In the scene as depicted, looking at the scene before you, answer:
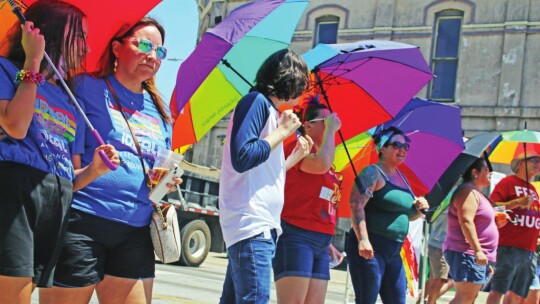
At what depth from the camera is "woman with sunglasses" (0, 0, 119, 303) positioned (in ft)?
Answer: 9.84

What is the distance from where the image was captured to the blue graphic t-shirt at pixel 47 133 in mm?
3061

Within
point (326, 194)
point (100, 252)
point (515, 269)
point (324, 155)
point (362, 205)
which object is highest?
point (324, 155)

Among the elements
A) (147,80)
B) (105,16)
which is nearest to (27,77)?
(105,16)

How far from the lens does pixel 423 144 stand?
7.67 m

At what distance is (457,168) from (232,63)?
3150 millimetres

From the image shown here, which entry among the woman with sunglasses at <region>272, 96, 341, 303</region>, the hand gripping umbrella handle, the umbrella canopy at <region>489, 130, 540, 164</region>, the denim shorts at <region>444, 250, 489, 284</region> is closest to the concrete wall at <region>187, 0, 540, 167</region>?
the umbrella canopy at <region>489, 130, 540, 164</region>

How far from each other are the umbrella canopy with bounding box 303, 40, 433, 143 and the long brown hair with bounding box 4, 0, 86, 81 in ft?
11.8

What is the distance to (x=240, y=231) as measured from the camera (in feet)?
12.9

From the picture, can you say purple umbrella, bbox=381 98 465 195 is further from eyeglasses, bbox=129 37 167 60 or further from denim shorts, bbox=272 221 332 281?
eyeglasses, bbox=129 37 167 60

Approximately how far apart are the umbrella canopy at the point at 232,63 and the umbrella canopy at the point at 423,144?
5.62 ft

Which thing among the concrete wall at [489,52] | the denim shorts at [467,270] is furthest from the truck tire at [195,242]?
the denim shorts at [467,270]

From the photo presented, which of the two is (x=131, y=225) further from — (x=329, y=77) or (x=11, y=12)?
(x=329, y=77)

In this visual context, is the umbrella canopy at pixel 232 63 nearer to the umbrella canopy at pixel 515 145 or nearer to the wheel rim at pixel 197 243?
the umbrella canopy at pixel 515 145

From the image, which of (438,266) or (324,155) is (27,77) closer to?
(324,155)
